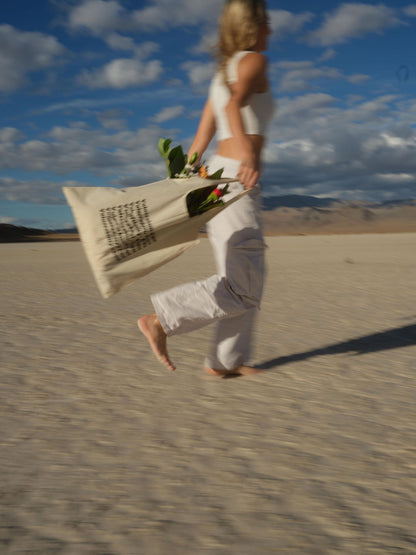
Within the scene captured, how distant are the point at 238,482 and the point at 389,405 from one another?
910 mm

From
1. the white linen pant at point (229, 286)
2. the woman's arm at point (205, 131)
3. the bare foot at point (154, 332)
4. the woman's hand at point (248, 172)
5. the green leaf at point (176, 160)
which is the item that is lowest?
the bare foot at point (154, 332)

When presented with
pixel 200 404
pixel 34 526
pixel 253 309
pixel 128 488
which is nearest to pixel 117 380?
pixel 200 404

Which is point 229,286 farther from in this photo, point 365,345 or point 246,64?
point 365,345

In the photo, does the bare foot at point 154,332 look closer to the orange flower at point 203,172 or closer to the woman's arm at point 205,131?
the orange flower at point 203,172

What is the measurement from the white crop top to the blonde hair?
0.13ft

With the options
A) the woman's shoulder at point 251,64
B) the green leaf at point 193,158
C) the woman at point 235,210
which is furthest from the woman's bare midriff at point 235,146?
the woman's shoulder at point 251,64

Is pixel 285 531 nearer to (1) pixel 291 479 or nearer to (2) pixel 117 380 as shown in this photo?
(1) pixel 291 479

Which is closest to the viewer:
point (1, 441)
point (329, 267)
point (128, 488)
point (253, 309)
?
point (128, 488)

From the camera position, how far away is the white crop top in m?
2.25

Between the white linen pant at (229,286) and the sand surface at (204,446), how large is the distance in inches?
11.0

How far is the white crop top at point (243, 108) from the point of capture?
225 cm

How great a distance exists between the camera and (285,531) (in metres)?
1.27

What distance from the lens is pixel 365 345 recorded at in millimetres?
3209

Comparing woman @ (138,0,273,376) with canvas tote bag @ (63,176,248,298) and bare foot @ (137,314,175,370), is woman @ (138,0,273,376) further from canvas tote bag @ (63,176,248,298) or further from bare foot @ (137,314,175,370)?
canvas tote bag @ (63,176,248,298)
